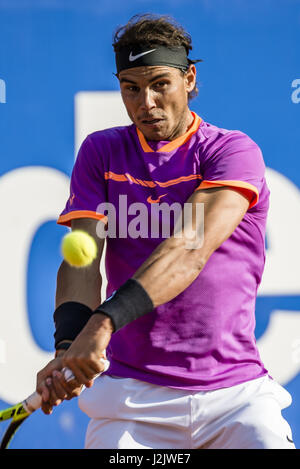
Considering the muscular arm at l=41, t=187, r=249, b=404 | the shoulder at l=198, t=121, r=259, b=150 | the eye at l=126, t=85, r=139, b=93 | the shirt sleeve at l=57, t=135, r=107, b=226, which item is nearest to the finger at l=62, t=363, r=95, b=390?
the muscular arm at l=41, t=187, r=249, b=404

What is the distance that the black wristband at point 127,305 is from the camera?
1.80 meters

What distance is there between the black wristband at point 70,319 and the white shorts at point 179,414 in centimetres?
23

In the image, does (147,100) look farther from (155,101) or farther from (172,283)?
(172,283)

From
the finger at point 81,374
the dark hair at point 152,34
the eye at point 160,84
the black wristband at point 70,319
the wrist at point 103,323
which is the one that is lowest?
the finger at point 81,374

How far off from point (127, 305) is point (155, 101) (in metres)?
0.85

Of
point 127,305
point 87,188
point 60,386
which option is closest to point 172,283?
point 127,305

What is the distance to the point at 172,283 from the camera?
188cm

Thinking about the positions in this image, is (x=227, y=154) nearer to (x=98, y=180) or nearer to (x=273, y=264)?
(x=98, y=180)

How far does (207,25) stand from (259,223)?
4.92ft

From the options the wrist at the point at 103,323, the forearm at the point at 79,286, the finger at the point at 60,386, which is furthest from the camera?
the forearm at the point at 79,286

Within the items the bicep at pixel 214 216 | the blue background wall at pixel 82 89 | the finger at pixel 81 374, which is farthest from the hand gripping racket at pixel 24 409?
the blue background wall at pixel 82 89

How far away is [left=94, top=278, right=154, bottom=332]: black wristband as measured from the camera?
1799 millimetres

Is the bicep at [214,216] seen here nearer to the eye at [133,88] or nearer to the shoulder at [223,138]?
the shoulder at [223,138]

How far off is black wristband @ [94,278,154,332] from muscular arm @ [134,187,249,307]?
21 millimetres
